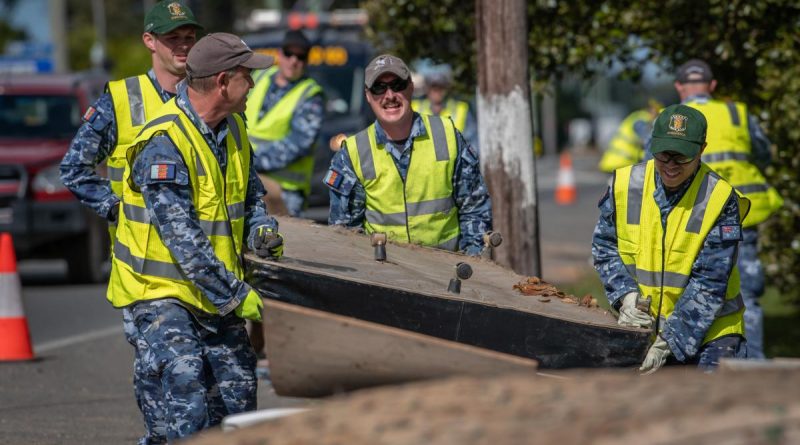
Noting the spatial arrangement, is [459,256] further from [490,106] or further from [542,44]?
[542,44]

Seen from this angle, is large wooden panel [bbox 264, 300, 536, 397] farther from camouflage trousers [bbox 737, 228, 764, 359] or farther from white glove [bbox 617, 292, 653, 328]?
camouflage trousers [bbox 737, 228, 764, 359]

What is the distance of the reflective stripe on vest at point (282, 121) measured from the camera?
31.4 feet

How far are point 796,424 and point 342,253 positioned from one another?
10.6 feet

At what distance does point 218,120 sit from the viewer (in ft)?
17.9

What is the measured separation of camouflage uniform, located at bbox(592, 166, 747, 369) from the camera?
5754mm

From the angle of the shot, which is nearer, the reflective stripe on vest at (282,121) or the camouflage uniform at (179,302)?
the camouflage uniform at (179,302)

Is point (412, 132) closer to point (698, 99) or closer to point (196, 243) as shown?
point (196, 243)

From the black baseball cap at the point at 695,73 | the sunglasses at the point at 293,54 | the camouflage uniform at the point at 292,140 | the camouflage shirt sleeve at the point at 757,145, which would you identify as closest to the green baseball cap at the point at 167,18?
the camouflage uniform at the point at 292,140

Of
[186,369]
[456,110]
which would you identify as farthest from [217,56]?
[456,110]

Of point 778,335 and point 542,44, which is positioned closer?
point 542,44

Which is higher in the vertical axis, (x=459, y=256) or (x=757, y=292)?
(x=459, y=256)

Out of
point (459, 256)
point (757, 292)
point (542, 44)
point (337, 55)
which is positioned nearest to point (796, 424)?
point (459, 256)

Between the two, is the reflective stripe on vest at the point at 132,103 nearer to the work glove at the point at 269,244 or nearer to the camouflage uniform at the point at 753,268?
the work glove at the point at 269,244

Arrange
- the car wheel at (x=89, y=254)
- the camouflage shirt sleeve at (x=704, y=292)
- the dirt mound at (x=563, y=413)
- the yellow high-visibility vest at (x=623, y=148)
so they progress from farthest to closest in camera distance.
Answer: the car wheel at (x=89, y=254), the yellow high-visibility vest at (x=623, y=148), the camouflage shirt sleeve at (x=704, y=292), the dirt mound at (x=563, y=413)
